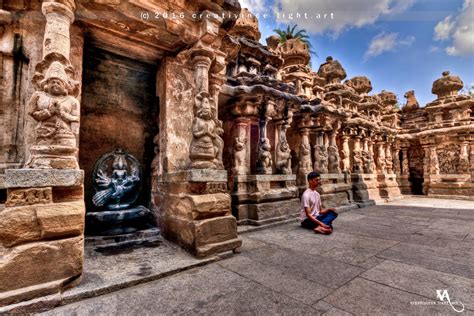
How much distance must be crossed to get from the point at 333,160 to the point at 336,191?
42.0 inches

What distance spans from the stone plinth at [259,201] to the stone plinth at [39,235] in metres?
3.25

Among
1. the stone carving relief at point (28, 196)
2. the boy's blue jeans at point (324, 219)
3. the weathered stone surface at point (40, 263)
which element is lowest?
the boy's blue jeans at point (324, 219)

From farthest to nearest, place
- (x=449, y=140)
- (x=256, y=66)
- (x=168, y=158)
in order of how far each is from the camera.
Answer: (x=449, y=140) < (x=256, y=66) < (x=168, y=158)

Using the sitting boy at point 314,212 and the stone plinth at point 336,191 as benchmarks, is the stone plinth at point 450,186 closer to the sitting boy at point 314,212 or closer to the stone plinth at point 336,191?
the stone plinth at point 336,191

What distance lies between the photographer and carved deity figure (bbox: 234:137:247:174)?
17.4 feet

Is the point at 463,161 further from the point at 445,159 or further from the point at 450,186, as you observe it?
the point at 450,186

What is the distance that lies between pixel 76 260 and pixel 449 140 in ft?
53.2

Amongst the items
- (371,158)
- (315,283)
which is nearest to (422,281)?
(315,283)

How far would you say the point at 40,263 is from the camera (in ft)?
6.76

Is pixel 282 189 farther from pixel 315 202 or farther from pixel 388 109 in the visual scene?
pixel 388 109

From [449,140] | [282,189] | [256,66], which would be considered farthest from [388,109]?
[282,189]

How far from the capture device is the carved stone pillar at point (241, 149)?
17.5 ft

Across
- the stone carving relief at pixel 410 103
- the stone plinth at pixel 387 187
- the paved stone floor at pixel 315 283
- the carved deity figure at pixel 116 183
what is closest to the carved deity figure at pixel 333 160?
the paved stone floor at pixel 315 283

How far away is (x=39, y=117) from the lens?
87.2 inches
